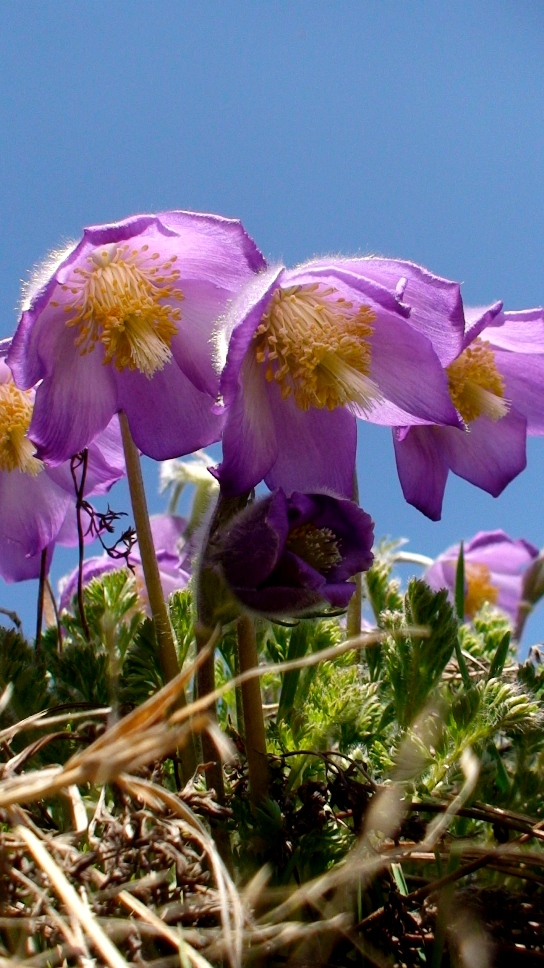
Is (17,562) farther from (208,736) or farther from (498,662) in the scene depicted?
(498,662)

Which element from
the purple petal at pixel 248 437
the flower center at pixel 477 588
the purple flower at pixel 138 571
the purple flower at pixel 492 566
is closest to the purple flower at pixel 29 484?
the purple flower at pixel 138 571

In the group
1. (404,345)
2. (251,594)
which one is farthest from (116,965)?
(404,345)

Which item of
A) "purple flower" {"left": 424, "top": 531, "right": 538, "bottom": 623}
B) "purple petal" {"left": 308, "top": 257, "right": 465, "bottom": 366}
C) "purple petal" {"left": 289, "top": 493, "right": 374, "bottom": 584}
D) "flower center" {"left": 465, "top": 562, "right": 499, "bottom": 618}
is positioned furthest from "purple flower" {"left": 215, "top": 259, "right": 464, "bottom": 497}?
"flower center" {"left": 465, "top": 562, "right": 499, "bottom": 618}

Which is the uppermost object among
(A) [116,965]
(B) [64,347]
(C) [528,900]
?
(B) [64,347]

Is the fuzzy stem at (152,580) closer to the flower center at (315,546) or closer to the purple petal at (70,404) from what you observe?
the purple petal at (70,404)

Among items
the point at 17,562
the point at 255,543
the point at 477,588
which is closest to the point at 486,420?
the point at 255,543

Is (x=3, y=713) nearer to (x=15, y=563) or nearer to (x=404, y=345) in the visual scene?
(x=15, y=563)

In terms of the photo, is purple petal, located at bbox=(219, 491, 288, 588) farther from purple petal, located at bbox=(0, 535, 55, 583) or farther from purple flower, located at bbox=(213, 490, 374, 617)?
purple petal, located at bbox=(0, 535, 55, 583)
